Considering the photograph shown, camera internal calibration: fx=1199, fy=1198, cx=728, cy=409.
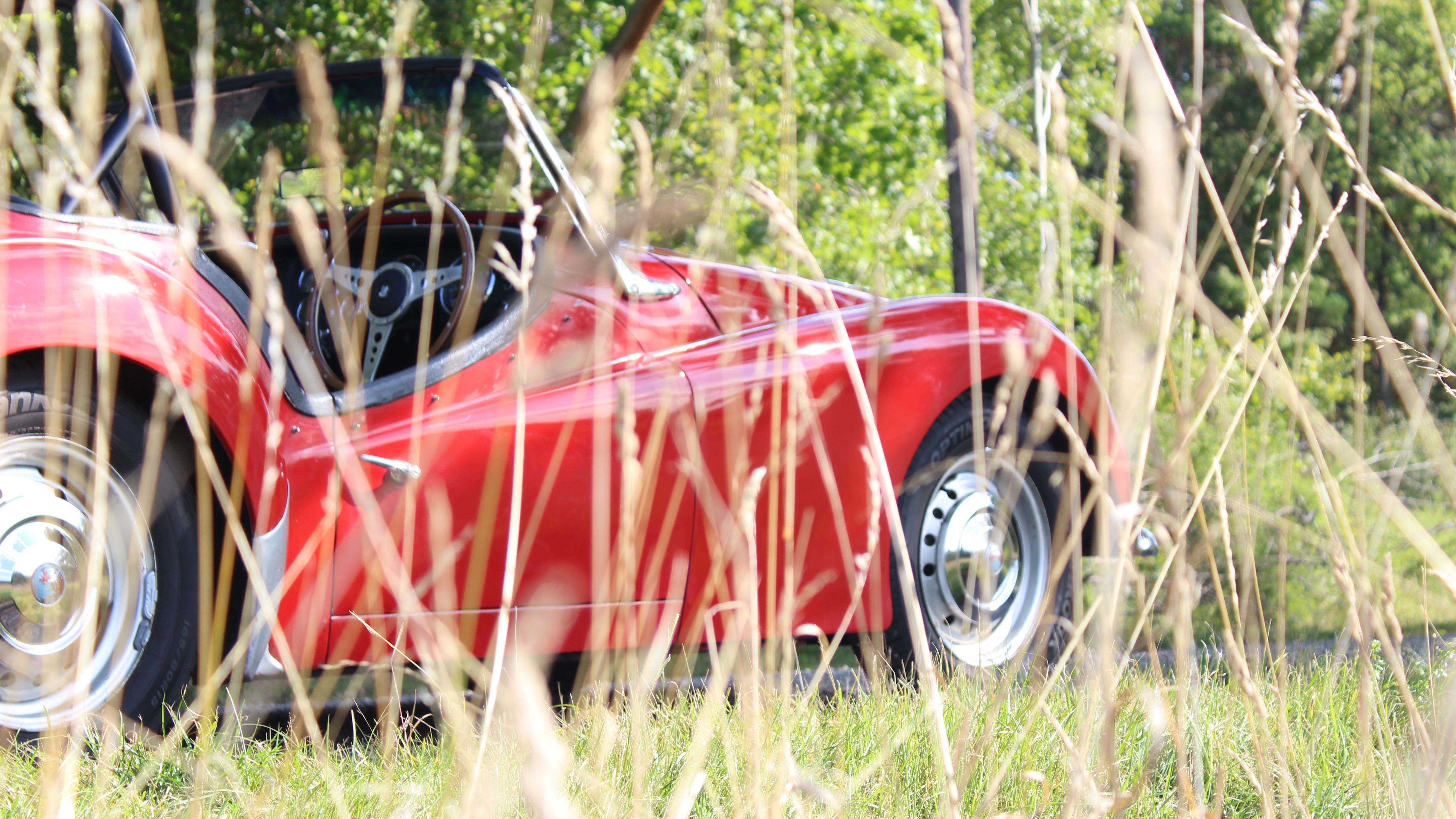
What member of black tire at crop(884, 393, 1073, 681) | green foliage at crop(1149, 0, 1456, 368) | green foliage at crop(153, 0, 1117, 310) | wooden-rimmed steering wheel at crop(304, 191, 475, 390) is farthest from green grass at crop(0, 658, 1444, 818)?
green foliage at crop(1149, 0, 1456, 368)

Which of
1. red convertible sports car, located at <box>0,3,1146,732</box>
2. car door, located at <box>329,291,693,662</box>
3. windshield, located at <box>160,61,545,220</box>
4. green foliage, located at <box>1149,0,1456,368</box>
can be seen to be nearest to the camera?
red convertible sports car, located at <box>0,3,1146,732</box>

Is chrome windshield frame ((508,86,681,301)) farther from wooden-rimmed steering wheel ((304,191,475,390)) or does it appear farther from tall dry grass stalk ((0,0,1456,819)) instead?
tall dry grass stalk ((0,0,1456,819))

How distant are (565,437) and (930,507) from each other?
4.27 feet

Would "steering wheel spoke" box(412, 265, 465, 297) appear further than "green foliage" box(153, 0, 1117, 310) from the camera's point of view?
No

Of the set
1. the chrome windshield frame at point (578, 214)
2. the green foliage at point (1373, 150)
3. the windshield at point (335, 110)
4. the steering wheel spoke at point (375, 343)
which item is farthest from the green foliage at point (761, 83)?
the green foliage at point (1373, 150)

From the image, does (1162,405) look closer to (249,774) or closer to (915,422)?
(915,422)

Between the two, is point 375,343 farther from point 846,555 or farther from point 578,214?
point 846,555

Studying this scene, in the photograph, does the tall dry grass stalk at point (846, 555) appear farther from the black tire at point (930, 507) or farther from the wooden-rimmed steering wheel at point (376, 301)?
the black tire at point (930, 507)

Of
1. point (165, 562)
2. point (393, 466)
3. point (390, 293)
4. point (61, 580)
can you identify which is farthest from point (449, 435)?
point (390, 293)

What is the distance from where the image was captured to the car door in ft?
7.28

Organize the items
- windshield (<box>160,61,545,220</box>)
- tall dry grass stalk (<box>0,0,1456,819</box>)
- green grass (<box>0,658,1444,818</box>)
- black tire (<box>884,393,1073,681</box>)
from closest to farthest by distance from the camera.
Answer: tall dry grass stalk (<box>0,0,1456,819</box>), green grass (<box>0,658,1444,818</box>), black tire (<box>884,393,1073,681</box>), windshield (<box>160,61,545,220</box>)

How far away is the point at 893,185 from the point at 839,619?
8.96m

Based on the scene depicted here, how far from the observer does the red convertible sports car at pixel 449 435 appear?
46.7 inches

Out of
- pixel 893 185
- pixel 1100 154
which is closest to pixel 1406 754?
pixel 893 185
